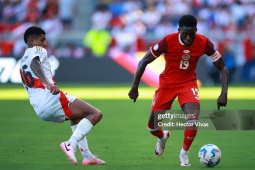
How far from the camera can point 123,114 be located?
62.9ft

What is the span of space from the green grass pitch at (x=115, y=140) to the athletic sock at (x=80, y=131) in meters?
0.37

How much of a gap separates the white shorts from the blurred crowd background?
72.2 feet

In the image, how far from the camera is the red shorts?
10531 millimetres

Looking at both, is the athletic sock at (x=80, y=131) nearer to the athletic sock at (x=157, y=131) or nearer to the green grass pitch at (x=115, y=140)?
the green grass pitch at (x=115, y=140)

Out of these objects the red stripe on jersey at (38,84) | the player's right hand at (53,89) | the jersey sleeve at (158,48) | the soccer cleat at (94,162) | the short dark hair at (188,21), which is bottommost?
the soccer cleat at (94,162)

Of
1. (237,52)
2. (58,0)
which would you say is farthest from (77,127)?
(58,0)

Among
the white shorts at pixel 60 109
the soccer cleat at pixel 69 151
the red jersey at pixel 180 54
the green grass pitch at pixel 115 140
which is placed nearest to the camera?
the soccer cleat at pixel 69 151

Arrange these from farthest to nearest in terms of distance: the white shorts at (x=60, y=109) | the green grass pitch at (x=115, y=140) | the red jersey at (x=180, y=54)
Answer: the red jersey at (x=180, y=54) → the green grass pitch at (x=115, y=140) → the white shorts at (x=60, y=109)

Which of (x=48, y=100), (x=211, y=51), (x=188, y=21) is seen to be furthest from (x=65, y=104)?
(x=211, y=51)

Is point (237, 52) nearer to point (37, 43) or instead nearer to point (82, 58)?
point (82, 58)

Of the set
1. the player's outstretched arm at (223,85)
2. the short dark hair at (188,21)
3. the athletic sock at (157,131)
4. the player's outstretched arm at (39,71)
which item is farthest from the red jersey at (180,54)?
the player's outstretched arm at (39,71)

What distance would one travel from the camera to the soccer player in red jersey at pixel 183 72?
1028cm

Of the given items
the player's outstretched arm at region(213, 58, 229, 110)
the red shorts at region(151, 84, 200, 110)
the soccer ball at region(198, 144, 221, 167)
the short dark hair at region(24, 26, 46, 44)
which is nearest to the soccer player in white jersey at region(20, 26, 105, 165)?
the short dark hair at region(24, 26, 46, 44)

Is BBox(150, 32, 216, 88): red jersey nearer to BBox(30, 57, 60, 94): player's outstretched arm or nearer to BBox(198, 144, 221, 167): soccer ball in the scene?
BBox(198, 144, 221, 167): soccer ball
